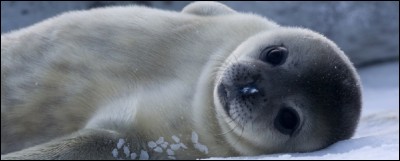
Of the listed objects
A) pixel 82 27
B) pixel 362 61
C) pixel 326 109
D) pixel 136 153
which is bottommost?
pixel 136 153

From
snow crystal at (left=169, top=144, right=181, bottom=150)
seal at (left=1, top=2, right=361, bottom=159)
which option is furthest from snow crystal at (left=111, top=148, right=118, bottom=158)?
snow crystal at (left=169, top=144, right=181, bottom=150)

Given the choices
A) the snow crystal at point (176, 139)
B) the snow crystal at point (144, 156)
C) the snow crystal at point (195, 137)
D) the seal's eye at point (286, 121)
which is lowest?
the snow crystal at point (144, 156)

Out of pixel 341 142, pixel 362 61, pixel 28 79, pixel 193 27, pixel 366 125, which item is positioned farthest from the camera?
pixel 362 61

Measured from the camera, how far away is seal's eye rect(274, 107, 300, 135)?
10.3 feet

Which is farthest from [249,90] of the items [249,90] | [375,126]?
[375,126]

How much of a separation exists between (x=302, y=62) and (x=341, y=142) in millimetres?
390

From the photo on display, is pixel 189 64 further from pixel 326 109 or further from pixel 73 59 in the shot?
pixel 326 109

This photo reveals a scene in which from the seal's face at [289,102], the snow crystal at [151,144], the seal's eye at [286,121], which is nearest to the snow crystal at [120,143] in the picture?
the snow crystal at [151,144]

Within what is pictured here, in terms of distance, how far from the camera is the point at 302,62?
127 inches

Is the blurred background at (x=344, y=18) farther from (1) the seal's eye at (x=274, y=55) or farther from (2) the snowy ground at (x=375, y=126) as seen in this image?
(1) the seal's eye at (x=274, y=55)

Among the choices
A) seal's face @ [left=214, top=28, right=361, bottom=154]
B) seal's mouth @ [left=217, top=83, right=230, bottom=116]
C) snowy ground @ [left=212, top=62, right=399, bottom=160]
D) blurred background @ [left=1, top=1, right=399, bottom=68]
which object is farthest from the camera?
blurred background @ [left=1, top=1, right=399, bottom=68]

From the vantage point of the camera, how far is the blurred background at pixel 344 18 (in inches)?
243

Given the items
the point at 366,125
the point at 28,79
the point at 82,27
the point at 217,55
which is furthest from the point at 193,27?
the point at 366,125

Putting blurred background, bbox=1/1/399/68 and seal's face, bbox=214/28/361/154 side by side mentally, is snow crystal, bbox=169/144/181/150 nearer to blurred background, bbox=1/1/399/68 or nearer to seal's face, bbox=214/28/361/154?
seal's face, bbox=214/28/361/154
